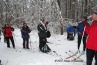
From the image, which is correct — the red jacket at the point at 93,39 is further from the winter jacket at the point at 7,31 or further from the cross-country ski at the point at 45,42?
the winter jacket at the point at 7,31

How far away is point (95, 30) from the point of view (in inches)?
211

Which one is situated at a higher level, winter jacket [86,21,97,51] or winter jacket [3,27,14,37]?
winter jacket [86,21,97,51]

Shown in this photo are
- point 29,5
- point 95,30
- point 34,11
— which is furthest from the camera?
point 29,5

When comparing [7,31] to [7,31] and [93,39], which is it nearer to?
[7,31]

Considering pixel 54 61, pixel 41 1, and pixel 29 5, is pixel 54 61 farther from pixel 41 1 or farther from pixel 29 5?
pixel 29 5

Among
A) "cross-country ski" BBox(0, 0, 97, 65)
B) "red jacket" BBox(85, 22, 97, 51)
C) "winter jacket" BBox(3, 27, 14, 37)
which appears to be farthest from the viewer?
"winter jacket" BBox(3, 27, 14, 37)

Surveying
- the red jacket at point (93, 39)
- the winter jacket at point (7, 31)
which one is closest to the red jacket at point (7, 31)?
the winter jacket at point (7, 31)

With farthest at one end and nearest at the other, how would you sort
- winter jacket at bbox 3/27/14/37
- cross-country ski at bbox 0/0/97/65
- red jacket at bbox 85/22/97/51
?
winter jacket at bbox 3/27/14/37
cross-country ski at bbox 0/0/97/65
red jacket at bbox 85/22/97/51

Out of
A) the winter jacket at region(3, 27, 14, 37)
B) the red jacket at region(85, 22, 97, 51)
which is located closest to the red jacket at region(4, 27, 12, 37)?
the winter jacket at region(3, 27, 14, 37)

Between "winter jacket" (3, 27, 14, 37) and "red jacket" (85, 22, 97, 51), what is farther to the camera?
"winter jacket" (3, 27, 14, 37)

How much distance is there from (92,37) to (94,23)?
0.41 meters

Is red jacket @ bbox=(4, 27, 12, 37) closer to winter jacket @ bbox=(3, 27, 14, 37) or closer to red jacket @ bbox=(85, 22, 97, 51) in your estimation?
winter jacket @ bbox=(3, 27, 14, 37)

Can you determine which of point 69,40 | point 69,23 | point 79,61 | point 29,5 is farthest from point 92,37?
point 69,23

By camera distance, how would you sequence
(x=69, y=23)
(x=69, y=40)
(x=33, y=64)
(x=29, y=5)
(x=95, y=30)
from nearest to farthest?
(x=95, y=30) → (x=33, y=64) → (x=69, y=40) → (x=29, y=5) → (x=69, y=23)
